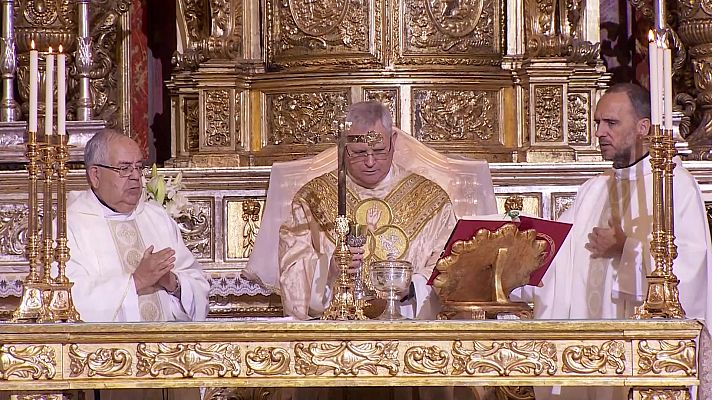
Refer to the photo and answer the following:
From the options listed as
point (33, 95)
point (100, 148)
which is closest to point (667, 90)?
point (33, 95)

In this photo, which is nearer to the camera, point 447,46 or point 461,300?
point 461,300

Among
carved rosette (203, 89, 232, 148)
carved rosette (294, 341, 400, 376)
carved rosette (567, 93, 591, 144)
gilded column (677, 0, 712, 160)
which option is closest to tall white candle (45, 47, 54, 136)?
carved rosette (294, 341, 400, 376)

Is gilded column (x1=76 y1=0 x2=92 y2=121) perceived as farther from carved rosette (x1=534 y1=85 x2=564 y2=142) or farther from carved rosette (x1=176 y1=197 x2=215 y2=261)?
carved rosette (x1=534 y1=85 x2=564 y2=142)

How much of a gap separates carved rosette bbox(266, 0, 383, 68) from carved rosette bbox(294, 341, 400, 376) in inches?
158

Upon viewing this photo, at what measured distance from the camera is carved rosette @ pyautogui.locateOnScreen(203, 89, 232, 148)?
8.45m

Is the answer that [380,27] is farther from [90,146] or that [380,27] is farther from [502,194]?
[90,146]

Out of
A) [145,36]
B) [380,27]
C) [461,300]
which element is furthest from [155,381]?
[145,36]

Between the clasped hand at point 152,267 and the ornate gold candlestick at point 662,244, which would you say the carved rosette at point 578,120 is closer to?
the clasped hand at point 152,267

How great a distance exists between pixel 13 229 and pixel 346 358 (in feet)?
11.0

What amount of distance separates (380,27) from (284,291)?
2682 mm

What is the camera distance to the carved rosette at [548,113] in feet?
27.5

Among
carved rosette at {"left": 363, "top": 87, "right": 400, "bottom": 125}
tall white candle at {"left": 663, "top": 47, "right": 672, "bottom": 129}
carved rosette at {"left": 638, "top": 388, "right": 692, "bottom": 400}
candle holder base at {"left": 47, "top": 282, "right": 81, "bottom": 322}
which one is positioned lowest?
carved rosette at {"left": 638, "top": 388, "right": 692, "bottom": 400}

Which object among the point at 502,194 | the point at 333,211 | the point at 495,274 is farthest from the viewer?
the point at 502,194

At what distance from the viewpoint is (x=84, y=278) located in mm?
6176
